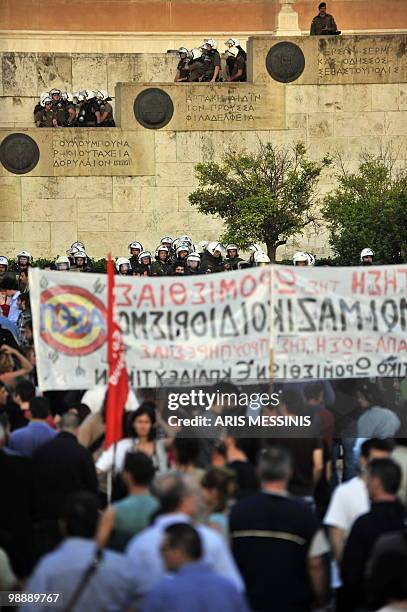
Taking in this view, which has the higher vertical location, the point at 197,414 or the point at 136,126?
the point at 136,126

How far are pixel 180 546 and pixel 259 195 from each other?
24.1 m

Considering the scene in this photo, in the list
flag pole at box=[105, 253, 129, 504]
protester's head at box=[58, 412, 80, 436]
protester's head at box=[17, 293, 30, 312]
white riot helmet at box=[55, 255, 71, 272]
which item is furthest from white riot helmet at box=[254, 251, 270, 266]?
protester's head at box=[58, 412, 80, 436]

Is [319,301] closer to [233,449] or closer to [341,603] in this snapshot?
[233,449]

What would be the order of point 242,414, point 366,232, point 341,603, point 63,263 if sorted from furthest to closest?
point 366,232, point 63,263, point 242,414, point 341,603

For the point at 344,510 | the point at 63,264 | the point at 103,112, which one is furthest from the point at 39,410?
the point at 103,112

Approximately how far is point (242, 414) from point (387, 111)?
22.3 meters

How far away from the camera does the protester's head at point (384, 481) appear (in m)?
8.36

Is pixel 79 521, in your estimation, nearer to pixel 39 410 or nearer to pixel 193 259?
pixel 39 410

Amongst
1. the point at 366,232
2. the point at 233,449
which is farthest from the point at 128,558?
the point at 366,232

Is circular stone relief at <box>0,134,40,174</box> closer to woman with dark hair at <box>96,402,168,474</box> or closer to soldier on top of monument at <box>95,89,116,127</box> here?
soldier on top of monument at <box>95,89,116,127</box>

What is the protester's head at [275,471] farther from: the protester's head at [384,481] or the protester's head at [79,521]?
the protester's head at [79,521]

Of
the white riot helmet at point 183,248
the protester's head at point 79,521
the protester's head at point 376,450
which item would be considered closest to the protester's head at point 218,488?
the protester's head at point 376,450

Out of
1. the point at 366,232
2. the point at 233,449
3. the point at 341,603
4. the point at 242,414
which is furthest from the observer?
the point at 366,232

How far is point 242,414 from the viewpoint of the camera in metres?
12.4
